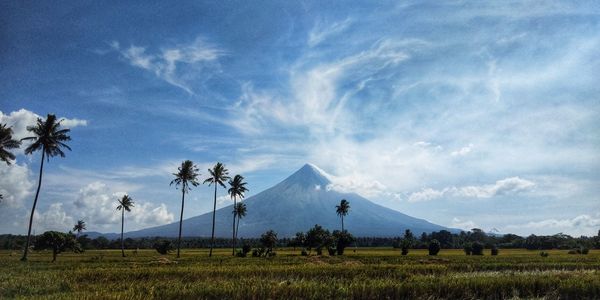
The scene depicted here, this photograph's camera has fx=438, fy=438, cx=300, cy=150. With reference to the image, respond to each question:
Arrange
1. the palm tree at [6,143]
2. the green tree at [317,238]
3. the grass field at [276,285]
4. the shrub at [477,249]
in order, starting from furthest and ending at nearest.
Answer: the green tree at [317,238]
the shrub at [477,249]
the palm tree at [6,143]
the grass field at [276,285]

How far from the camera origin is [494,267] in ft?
151

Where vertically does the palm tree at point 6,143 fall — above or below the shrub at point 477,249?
above

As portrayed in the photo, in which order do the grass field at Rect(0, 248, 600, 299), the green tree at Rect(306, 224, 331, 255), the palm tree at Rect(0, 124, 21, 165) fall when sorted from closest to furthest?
the grass field at Rect(0, 248, 600, 299) < the palm tree at Rect(0, 124, 21, 165) < the green tree at Rect(306, 224, 331, 255)

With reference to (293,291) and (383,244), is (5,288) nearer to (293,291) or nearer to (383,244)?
(293,291)

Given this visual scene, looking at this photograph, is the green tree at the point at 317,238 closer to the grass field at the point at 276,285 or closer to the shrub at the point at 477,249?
the shrub at the point at 477,249

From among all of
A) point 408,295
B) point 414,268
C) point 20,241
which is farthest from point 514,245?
point 20,241

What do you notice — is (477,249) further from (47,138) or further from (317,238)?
(47,138)

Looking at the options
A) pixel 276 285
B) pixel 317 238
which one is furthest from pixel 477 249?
pixel 276 285

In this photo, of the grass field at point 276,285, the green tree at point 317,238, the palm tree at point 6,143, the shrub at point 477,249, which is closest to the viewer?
the grass field at point 276,285

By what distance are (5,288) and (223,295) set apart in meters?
11.3

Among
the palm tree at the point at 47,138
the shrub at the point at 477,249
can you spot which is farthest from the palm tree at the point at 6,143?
the shrub at the point at 477,249

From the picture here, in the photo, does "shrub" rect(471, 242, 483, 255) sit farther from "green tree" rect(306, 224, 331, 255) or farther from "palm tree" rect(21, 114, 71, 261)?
"palm tree" rect(21, 114, 71, 261)

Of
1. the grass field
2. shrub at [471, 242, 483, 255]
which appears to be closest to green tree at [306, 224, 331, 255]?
shrub at [471, 242, 483, 255]

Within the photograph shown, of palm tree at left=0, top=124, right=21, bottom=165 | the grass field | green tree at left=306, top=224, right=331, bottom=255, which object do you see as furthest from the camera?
green tree at left=306, top=224, right=331, bottom=255
